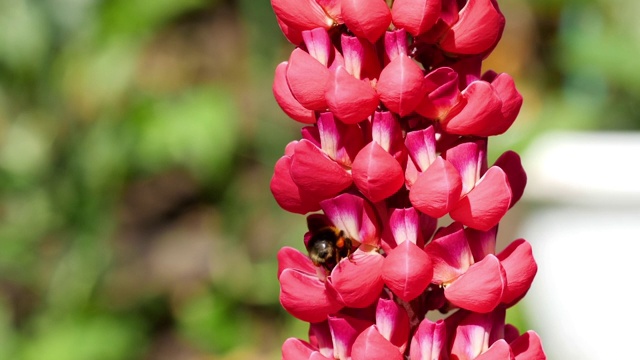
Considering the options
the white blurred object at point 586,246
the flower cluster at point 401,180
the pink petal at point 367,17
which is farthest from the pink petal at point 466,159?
the white blurred object at point 586,246

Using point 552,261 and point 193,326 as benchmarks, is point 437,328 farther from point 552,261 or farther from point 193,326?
point 193,326

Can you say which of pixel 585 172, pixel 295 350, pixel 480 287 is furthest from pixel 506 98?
pixel 585 172

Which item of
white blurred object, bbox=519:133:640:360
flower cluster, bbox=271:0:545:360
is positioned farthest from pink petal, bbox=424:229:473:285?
white blurred object, bbox=519:133:640:360

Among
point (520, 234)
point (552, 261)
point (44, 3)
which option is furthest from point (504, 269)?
point (44, 3)

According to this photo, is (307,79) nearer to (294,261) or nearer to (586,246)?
(294,261)

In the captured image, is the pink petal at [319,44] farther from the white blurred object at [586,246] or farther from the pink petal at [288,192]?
the white blurred object at [586,246]

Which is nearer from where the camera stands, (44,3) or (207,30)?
(44,3)

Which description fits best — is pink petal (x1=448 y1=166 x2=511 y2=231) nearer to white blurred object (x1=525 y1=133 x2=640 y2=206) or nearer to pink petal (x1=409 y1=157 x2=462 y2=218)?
pink petal (x1=409 y1=157 x2=462 y2=218)

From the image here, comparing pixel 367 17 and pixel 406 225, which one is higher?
pixel 367 17
